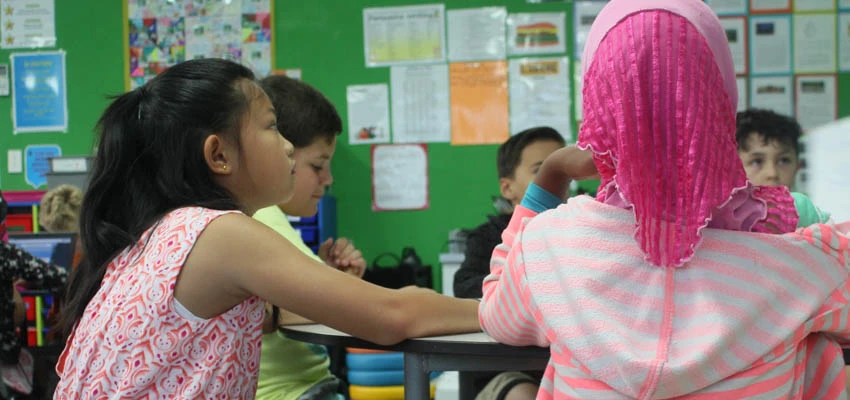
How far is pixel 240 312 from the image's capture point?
3.84ft

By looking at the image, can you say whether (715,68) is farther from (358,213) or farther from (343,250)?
(358,213)

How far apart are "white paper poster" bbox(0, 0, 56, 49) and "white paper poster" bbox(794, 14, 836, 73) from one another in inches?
162

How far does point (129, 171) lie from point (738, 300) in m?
0.91

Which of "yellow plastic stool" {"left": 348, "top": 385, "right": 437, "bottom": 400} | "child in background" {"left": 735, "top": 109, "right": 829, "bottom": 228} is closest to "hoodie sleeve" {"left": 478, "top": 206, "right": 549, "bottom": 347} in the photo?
"child in background" {"left": 735, "top": 109, "right": 829, "bottom": 228}

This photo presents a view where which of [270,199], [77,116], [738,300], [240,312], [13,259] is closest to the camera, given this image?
[738,300]

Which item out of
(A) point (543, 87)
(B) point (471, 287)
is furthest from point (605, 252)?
(A) point (543, 87)

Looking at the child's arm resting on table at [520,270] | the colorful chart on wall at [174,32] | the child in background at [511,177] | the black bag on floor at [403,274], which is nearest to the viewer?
the child's arm resting on table at [520,270]

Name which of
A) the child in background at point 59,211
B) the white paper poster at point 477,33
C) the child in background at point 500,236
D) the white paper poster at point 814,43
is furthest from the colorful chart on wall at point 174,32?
the white paper poster at point 814,43

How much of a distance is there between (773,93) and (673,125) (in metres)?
3.77

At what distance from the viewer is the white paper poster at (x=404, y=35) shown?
435 cm

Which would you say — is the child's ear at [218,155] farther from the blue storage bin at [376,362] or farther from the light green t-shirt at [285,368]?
the blue storage bin at [376,362]

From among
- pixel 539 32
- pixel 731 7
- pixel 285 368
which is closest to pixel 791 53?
pixel 731 7

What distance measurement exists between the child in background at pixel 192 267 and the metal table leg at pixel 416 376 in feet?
0.12

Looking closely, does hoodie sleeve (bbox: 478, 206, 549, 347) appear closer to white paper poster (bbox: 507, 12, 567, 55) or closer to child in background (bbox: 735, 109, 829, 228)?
child in background (bbox: 735, 109, 829, 228)
